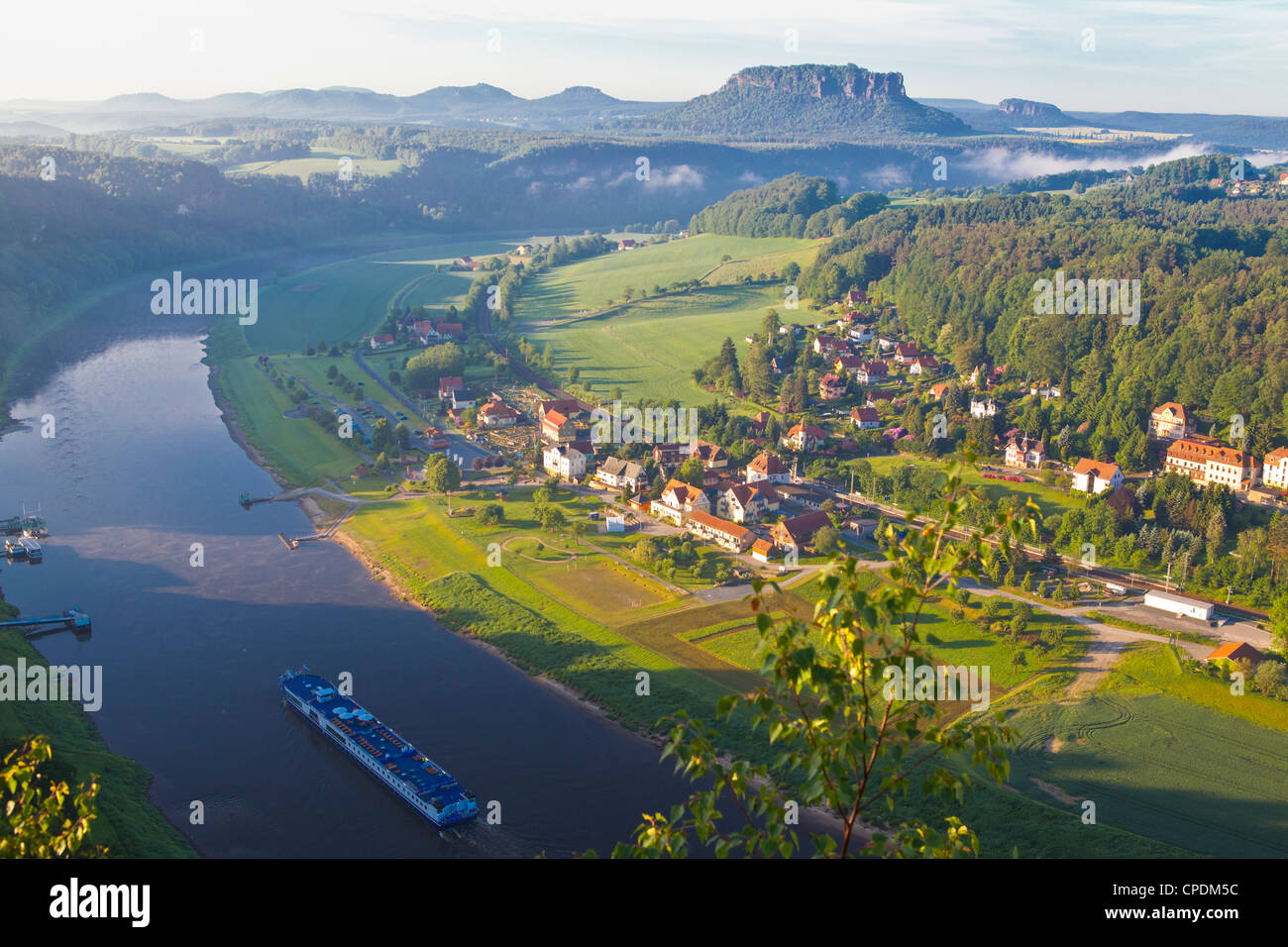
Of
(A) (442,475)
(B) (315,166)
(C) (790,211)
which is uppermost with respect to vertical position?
(B) (315,166)

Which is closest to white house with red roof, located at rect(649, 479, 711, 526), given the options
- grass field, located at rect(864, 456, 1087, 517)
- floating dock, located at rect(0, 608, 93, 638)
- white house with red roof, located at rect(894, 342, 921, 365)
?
grass field, located at rect(864, 456, 1087, 517)

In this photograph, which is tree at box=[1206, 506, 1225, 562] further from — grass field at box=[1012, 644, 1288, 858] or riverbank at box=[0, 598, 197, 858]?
riverbank at box=[0, 598, 197, 858]

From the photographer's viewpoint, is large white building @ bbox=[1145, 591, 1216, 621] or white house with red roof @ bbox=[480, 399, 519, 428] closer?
large white building @ bbox=[1145, 591, 1216, 621]

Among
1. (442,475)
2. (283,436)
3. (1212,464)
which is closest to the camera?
(442,475)

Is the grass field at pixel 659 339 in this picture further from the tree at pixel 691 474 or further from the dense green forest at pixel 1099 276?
the tree at pixel 691 474

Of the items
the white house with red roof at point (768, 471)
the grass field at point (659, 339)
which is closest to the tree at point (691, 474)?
the white house with red roof at point (768, 471)

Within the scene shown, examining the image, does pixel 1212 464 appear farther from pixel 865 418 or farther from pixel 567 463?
pixel 567 463

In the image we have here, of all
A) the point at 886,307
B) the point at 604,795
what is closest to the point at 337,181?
the point at 886,307

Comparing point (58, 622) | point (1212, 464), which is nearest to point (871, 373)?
point (1212, 464)
